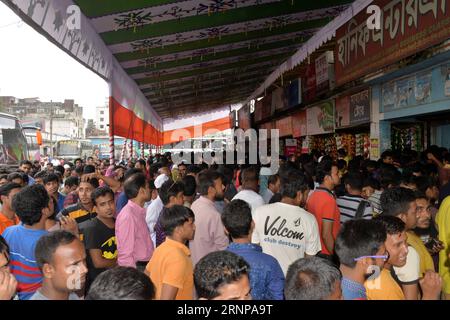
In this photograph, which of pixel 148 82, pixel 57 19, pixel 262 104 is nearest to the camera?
pixel 57 19

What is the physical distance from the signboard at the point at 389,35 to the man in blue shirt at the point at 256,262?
382cm

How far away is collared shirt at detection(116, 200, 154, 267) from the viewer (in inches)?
143

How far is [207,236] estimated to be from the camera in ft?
13.1

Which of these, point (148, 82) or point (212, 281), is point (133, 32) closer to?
point (148, 82)

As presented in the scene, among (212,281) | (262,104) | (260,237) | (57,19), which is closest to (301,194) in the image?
(260,237)

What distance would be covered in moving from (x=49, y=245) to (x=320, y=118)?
447 inches

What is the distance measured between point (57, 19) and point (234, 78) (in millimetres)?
10866

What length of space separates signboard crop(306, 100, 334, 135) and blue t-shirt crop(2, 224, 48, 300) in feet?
32.6

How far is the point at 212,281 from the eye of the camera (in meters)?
2.13

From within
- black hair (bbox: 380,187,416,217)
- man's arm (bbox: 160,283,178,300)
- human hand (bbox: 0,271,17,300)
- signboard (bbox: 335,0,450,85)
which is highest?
signboard (bbox: 335,0,450,85)

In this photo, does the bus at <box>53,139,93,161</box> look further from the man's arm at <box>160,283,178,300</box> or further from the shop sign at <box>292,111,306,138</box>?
the man's arm at <box>160,283,178,300</box>

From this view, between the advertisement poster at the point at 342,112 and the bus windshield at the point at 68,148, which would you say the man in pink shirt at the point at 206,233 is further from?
the bus windshield at the point at 68,148

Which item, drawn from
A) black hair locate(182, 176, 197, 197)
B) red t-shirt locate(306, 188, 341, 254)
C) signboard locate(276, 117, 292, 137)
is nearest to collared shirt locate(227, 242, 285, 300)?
red t-shirt locate(306, 188, 341, 254)

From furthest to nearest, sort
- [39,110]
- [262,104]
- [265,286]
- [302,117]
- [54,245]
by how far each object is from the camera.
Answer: [39,110] → [262,104] → [302,117] → [265,286] → [54,245]
